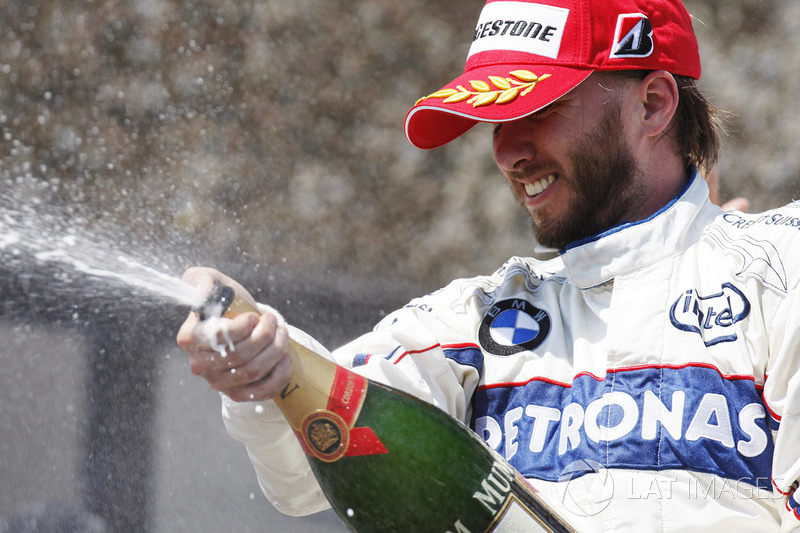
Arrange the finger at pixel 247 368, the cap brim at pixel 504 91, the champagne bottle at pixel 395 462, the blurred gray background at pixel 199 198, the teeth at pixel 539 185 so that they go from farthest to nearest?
the blurred gray background at pixel 199 198 → the teeth at pixel 539 185 → the cap brim at pixel 504 91 → the champagne bottle at pixel 395 462 → the finger at pixel 247 368

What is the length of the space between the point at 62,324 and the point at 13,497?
0.51 metres

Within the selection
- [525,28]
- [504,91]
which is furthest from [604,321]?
[525,28]

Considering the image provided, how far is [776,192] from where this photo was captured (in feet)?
10.4

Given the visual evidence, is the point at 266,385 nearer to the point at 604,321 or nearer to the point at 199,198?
the point at 604,321

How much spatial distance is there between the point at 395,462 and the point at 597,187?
1.81 feet

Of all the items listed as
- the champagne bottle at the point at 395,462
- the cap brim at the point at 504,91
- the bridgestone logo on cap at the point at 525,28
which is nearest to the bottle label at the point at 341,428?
the champagne bottle at the point at 395,462

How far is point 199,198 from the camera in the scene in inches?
107

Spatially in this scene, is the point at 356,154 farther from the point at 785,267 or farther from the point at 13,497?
the point at 785,267

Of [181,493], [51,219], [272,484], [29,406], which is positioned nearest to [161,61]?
[51,219]

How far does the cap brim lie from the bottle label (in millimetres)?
437

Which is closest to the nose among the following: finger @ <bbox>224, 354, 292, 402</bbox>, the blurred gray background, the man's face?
the man's face
